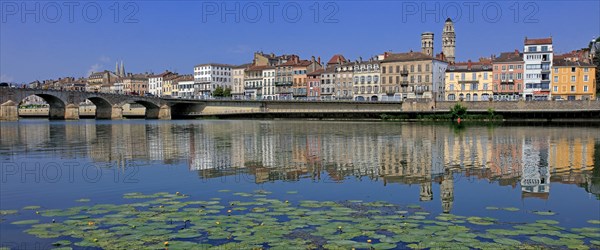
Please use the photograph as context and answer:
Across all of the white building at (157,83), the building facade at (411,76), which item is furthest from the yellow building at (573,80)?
the white building at (157,83)

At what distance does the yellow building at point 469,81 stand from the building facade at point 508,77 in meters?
1.21

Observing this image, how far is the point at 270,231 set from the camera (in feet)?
34.0

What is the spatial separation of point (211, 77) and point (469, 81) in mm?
74031

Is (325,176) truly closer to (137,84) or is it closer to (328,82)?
(328,82)

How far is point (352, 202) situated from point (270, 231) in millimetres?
3956

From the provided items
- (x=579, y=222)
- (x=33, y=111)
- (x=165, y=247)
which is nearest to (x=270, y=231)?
(x=165, y=247)

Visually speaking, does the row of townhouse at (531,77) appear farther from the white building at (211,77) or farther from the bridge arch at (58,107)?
the white building at (211,77)

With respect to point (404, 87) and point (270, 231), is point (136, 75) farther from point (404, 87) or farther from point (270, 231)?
point (270, 231)

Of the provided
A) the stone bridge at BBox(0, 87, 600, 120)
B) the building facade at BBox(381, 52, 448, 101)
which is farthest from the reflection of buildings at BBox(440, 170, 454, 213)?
the building facade at BBox(381, 52, 448, 101)

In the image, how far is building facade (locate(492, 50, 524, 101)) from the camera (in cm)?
9850

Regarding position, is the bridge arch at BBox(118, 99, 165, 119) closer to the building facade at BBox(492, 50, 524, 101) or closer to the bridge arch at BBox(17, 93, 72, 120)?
the bridge arch at BBox(17, 93, 72, 120)

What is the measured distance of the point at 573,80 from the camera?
308 feet

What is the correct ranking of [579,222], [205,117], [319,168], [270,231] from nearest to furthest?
1. [270,231]
2. [579,222]
3. [319,168]
4. [205,117]

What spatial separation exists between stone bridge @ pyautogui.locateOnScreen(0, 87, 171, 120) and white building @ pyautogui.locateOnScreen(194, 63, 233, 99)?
42255mm
